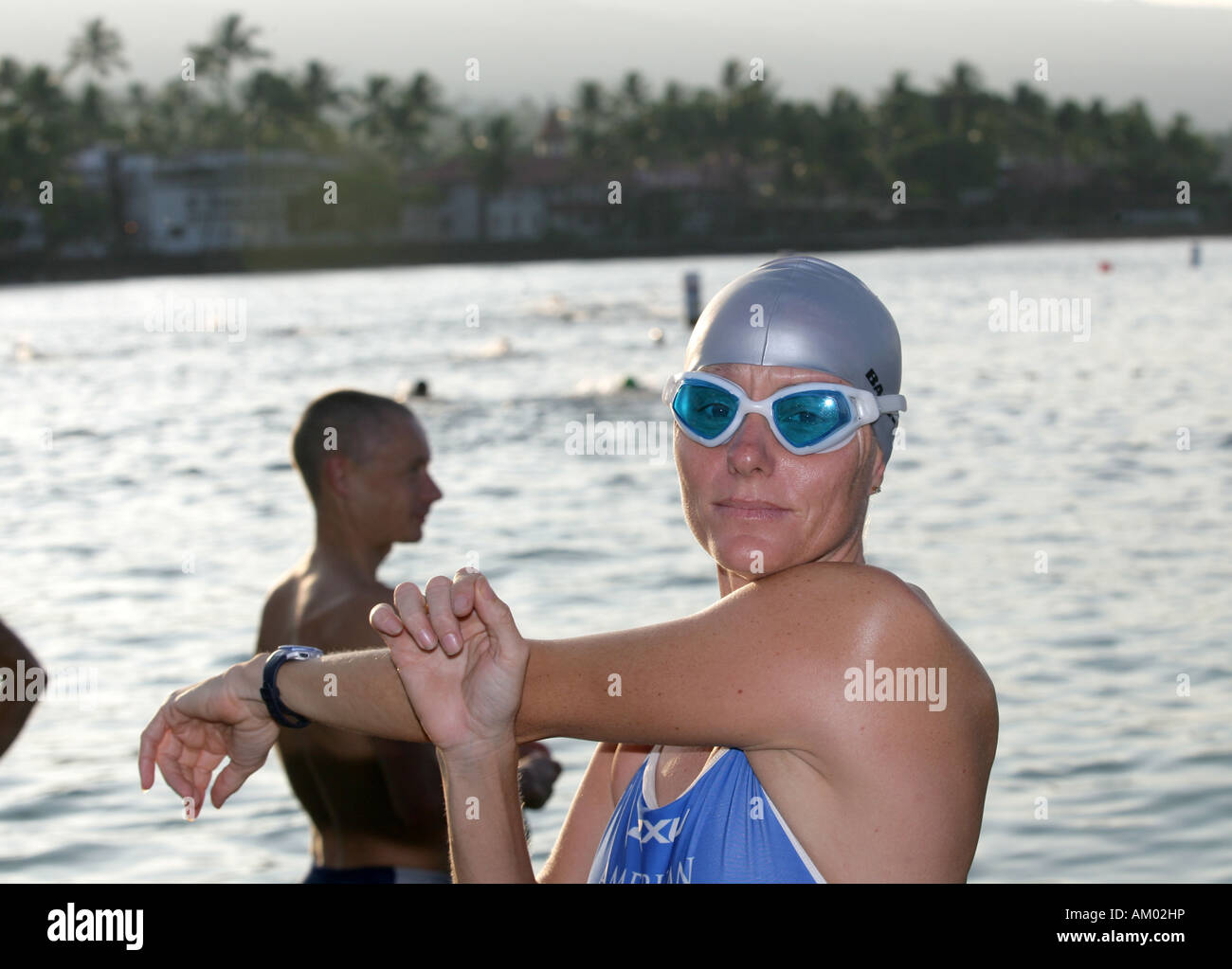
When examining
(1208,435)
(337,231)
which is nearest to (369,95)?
(337,231)

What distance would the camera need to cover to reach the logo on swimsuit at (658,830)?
2.14 m

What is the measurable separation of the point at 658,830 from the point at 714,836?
0.13m

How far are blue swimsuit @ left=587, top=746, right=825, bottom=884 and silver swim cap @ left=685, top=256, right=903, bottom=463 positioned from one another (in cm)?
54

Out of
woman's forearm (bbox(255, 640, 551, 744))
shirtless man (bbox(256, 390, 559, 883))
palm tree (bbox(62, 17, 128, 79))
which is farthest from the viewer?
palm tree (bbox(62, 17, 128, 79))

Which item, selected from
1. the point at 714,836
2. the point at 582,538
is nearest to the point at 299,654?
the point at 714,836

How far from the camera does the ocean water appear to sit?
945 cm

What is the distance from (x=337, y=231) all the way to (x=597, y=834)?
112 metres

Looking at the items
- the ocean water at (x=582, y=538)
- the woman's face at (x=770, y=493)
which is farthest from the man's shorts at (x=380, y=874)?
the ocean water at (x=582, y=538)

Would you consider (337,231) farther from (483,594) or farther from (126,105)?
(483,594)

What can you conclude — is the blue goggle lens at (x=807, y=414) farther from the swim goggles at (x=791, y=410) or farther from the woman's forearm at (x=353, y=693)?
the woman's forearm at (x=353, y=693)

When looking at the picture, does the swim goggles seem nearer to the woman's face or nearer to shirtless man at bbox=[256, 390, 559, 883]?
the woman's face

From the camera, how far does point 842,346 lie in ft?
7.34

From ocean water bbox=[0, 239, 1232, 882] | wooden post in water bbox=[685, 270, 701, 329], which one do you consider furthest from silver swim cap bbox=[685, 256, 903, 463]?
wooden post in water bbox=[685, 270, 701, 329]
